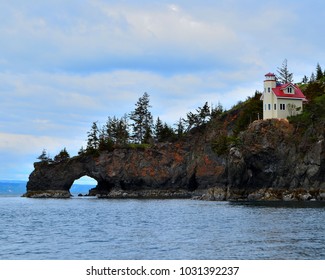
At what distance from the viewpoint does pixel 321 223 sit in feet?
181

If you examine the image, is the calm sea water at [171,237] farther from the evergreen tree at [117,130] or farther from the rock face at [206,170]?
the evergreen tree at [117,130]

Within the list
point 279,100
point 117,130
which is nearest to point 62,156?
point 117,130

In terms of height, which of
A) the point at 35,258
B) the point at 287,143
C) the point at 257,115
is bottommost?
the point at 35,258

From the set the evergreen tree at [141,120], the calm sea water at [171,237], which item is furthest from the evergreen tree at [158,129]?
the calm sea water at [171,237]

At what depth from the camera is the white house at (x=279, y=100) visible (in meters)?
112

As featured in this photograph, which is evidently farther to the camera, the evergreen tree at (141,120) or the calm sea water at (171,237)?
the evergreen tree at (141,120)

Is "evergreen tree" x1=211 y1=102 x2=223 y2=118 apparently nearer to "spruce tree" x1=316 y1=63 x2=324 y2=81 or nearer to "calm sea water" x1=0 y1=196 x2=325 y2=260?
"spruce tree" x1=316 y1=63 x2=324 y2=81

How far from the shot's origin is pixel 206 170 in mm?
132625

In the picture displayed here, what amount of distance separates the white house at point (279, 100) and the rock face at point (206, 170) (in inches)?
164

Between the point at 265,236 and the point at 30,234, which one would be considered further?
the point at 30,234

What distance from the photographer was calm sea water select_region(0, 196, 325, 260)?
3765 centimetres
